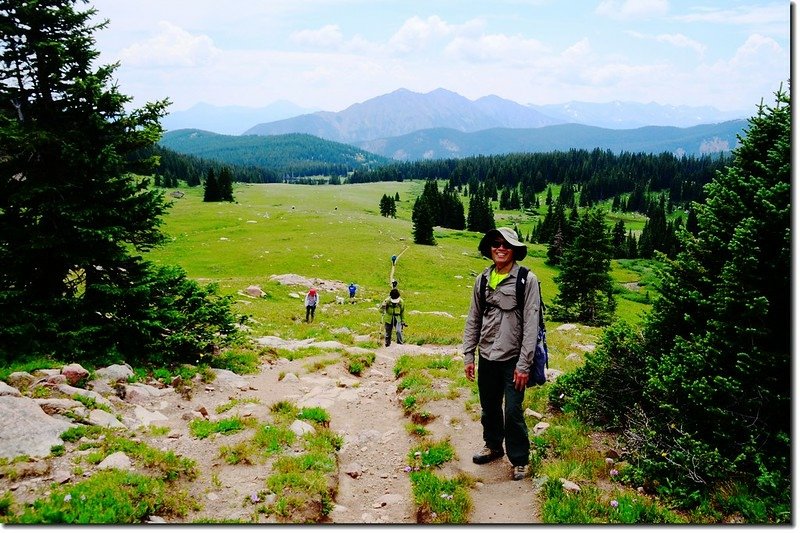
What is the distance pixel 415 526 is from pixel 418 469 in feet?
6.30

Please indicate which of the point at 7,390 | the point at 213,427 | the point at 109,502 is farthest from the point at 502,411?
the point at 7,390

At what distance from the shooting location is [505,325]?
7.20 metres

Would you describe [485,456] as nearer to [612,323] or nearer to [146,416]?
[612,323]

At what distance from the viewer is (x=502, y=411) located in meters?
8.02

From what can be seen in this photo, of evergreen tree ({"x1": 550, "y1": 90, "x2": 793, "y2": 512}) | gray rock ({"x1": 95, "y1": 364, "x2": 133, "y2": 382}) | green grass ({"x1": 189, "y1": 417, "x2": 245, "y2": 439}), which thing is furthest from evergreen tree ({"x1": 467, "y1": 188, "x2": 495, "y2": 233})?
green grass ({"x1": 189, "y1": 417, "x2": 245, "y2": 439})

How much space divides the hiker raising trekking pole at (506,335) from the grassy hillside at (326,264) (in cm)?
988

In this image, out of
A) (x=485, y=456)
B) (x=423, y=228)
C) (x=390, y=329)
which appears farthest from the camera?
(x=423, y=228)

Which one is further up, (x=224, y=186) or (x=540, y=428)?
(x=224, y=186)

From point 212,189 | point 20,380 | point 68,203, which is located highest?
point 212,189

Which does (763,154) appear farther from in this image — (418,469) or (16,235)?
(16,235)

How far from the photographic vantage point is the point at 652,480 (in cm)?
662

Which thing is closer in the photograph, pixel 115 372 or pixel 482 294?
pixel 482 294

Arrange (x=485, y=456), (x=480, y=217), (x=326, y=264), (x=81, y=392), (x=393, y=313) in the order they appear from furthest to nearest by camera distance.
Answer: (x=480, y=217), (x=326, y=264), (x=393, y=313), (x=81, y=392), (x=485, y=456)

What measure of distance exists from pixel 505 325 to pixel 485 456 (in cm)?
236
